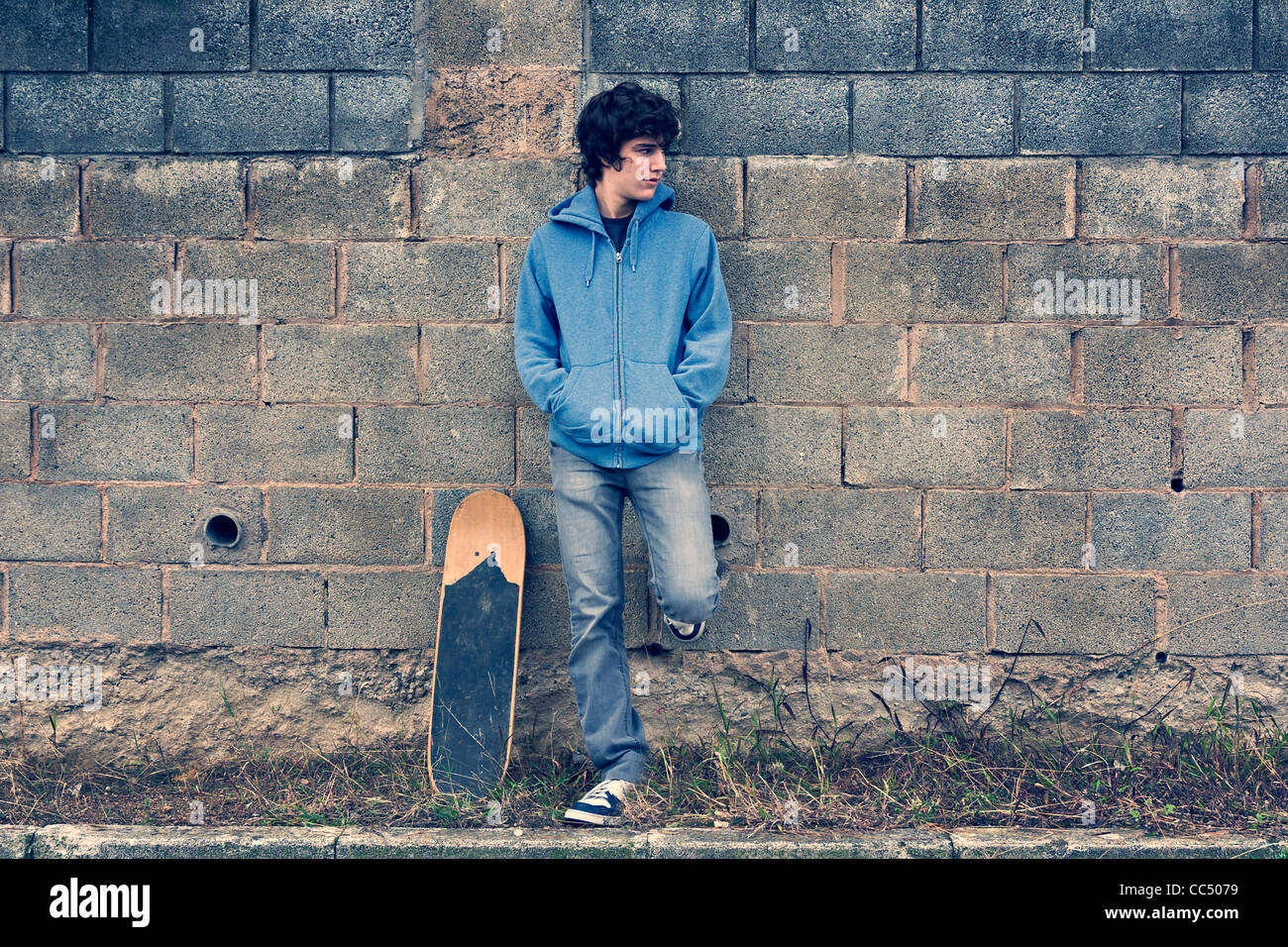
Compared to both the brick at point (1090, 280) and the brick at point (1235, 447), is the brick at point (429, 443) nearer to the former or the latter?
the brick at point (1090, 280)

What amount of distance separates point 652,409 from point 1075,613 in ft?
5.12

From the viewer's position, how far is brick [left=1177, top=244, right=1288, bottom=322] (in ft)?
10.5

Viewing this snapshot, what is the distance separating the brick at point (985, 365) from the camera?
3.22 m

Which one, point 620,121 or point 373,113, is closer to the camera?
point 620,121

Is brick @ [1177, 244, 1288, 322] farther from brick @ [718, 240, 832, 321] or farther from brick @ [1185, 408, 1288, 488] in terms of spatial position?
brick @ [718, 240, 832, 321]

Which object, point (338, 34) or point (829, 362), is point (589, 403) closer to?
point (829, 362)

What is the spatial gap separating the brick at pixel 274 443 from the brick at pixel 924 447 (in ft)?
5.52

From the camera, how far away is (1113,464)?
321 cm

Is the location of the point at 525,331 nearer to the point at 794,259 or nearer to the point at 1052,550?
the point at 794,259

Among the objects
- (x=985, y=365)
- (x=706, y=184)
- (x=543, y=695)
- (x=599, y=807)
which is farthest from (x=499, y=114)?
(x=599, y=807)

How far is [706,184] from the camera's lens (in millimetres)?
3217

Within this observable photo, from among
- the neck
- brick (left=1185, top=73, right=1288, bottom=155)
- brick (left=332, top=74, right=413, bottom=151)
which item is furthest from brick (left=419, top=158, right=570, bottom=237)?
brick (left=1185, top=73, right=1288, bottom=155)

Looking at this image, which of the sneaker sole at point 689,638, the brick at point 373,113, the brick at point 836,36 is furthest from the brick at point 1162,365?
the brick at point 373,113
